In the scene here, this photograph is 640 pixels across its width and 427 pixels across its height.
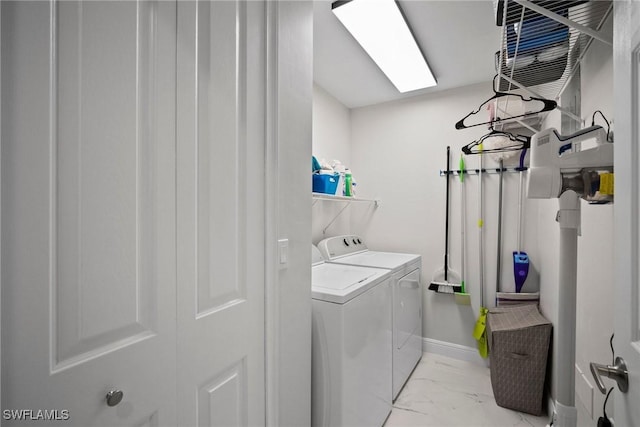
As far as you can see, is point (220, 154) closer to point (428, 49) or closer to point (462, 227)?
point (428, 49)

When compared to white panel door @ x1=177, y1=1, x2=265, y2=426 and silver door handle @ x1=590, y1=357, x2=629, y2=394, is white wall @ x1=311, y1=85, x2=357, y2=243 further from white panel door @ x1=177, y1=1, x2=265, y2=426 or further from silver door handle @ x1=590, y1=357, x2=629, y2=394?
silver door handle @ x1=590, y1=357, x2=629, y2=394

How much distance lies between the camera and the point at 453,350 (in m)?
2.71

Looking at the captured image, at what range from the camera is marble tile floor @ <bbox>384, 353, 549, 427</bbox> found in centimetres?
190

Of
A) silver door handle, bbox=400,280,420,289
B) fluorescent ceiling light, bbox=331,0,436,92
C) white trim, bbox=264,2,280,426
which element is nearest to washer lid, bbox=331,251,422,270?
silver door handle, bbox=400,280,420,289

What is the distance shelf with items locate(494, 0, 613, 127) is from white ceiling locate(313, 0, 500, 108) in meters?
0.58

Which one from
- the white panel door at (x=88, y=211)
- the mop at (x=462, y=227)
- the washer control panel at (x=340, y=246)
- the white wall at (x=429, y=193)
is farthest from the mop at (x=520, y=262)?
the white panel door at (x=88, y=211)

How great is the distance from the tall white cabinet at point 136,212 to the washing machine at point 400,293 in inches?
49.1

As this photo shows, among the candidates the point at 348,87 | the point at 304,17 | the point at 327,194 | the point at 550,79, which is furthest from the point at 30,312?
the point at 348,87

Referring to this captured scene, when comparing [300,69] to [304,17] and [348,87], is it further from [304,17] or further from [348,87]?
[348,87]

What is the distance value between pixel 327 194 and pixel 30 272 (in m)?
1.63

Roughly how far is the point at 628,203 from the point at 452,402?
204 cm

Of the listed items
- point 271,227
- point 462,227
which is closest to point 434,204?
point 462,227

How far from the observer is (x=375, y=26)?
5.63 feet

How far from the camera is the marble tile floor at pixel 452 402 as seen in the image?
6.24 feet
